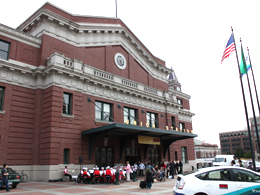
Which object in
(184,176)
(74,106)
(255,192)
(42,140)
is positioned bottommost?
(255,192)

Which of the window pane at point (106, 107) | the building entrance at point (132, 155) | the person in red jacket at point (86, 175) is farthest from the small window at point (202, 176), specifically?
the building entrance at point (132, 155)

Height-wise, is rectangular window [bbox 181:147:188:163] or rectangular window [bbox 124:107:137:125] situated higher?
rectangular window [bbox 124:107:137:125]

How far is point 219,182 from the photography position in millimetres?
8867

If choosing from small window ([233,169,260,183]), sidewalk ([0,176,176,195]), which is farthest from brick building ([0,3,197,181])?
small window ([233,169,260,183])

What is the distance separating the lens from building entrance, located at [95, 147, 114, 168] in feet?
77.6

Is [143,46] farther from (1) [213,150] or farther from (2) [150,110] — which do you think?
(1) [213,150]

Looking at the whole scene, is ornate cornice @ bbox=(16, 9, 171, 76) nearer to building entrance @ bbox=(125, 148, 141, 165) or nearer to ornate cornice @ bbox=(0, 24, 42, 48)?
ornate cornice @ bbox=(0, 24, 42, 48)

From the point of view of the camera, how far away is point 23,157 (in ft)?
66.1

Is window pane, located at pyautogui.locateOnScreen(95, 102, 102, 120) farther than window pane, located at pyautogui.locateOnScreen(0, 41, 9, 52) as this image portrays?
Yes

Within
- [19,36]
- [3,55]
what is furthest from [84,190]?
[19,36]

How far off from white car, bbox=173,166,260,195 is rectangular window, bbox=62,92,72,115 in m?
15.1

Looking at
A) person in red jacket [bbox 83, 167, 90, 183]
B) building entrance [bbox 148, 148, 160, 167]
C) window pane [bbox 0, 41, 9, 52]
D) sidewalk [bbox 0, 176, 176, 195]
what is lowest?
sidewalk [bbox 0, 176, 176, 195]

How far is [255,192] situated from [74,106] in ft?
56.1

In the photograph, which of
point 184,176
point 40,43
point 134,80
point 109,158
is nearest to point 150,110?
point 134,80
